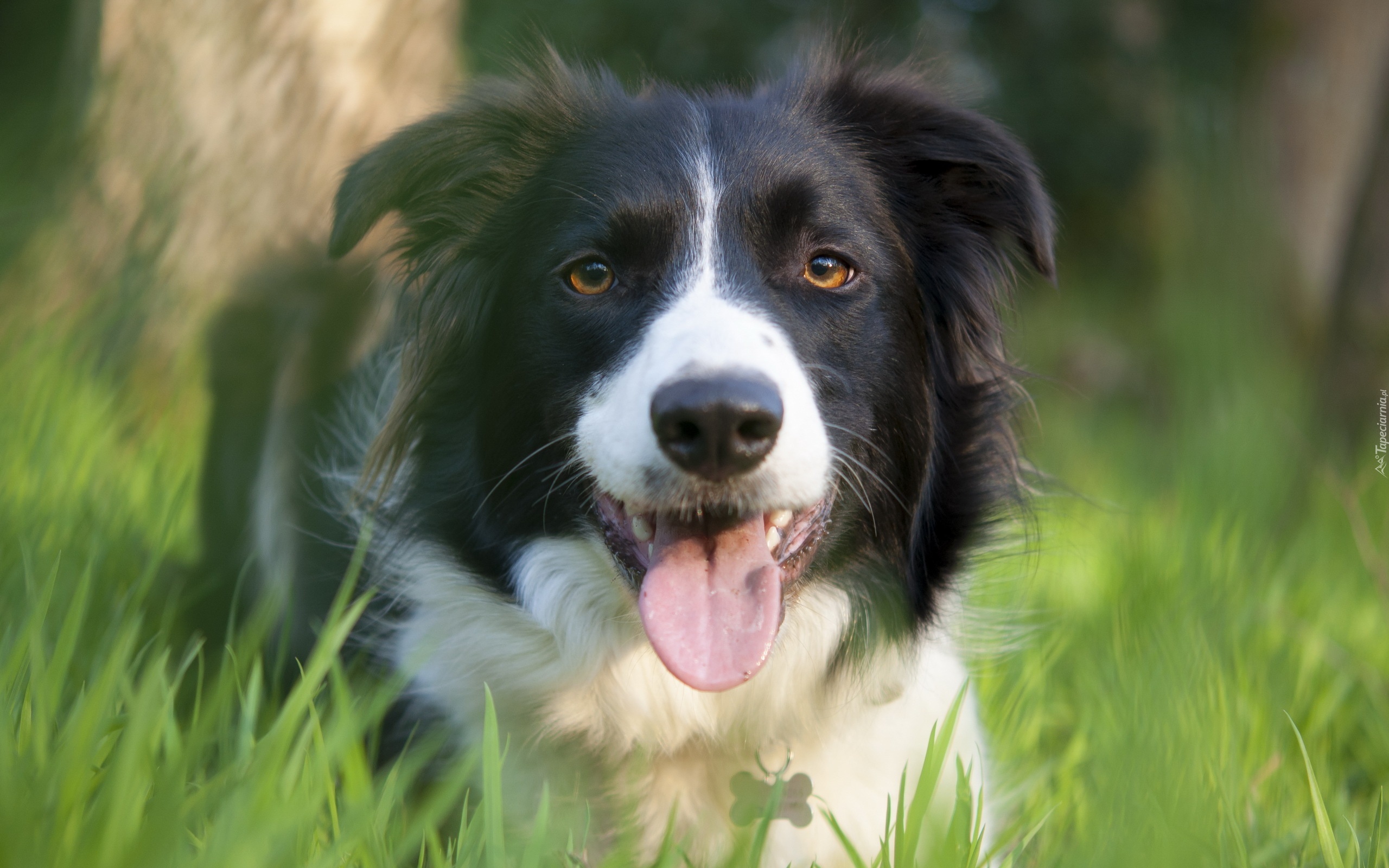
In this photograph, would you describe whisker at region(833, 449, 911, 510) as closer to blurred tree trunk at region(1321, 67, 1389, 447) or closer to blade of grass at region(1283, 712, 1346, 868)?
blade of grass at region(1283, 712, 1346, 868)

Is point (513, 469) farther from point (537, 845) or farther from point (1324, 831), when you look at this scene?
point (1324, 831)

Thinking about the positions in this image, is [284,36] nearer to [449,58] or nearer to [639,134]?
[449,58]

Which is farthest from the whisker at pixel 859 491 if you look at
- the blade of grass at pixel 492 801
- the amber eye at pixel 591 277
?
the blade of grass at pixel 492 801

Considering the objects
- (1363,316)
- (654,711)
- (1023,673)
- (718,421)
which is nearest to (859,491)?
(718,421)

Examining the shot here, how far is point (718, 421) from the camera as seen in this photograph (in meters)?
1.83

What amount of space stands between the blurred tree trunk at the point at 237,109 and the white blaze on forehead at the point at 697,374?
2322 mm

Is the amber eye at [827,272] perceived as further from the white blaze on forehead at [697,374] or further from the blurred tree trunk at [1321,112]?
the blurred tree trunk at [1321,112]

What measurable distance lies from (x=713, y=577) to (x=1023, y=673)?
1.31 metres

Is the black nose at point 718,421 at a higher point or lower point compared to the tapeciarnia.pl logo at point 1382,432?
lower

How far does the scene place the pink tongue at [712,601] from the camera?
2000 millimetres

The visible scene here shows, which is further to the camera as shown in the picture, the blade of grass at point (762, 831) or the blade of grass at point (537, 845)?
the blade of grass at point (762, 831)

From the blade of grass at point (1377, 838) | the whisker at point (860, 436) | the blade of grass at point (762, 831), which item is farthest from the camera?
the whisker at point (860, 436)

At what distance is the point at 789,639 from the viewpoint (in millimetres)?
2330

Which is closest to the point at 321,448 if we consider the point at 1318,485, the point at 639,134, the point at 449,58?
the point at 639,134
